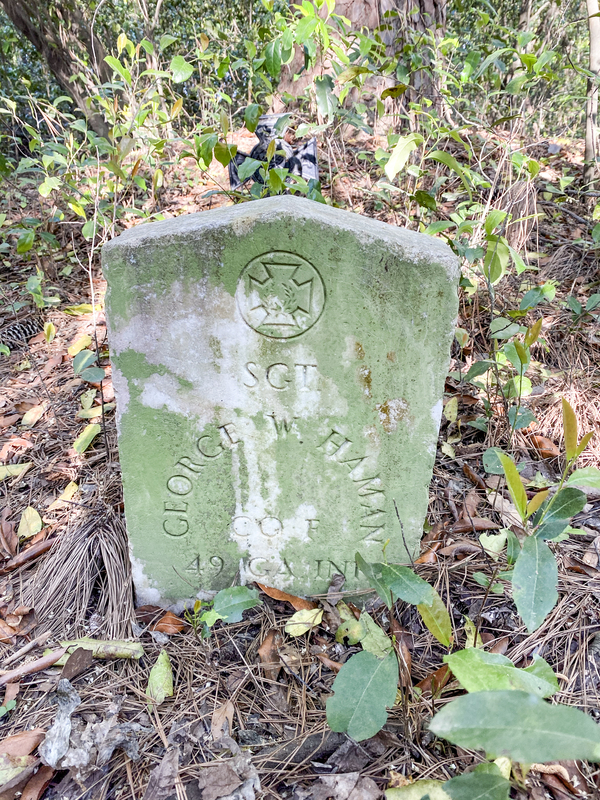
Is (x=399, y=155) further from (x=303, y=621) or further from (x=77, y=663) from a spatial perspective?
(x=77, y=663)

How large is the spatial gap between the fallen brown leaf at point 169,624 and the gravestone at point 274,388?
0.06 metres

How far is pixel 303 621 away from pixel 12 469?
1.49m

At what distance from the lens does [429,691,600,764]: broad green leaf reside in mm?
760

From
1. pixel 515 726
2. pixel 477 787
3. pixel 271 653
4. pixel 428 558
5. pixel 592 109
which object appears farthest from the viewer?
pixel 592 109

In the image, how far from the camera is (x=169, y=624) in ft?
5.69

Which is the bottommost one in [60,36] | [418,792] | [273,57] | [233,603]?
[418,792]

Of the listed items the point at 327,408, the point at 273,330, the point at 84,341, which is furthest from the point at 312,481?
the point at 84,341

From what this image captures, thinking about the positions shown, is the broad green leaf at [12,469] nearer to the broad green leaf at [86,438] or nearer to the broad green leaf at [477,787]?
the broad green leaf at [86,438]

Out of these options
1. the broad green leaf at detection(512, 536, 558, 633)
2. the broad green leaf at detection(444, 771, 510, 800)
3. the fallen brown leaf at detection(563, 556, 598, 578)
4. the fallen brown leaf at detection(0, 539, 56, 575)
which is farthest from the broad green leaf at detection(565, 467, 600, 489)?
the fallen brown leaf at detection(0, 539, 56, 575)

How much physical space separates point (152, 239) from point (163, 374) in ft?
1.19

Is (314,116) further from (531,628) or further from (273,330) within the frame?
(531,628)

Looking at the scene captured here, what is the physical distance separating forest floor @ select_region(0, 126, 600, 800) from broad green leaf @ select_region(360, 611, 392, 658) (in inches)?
1.9

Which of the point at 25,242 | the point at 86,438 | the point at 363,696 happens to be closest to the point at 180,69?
the point at 25,242

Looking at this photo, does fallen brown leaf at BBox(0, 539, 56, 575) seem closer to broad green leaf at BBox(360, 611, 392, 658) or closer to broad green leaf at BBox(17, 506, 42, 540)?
broad green leaf at BBox(17, 506, 42, 540)
